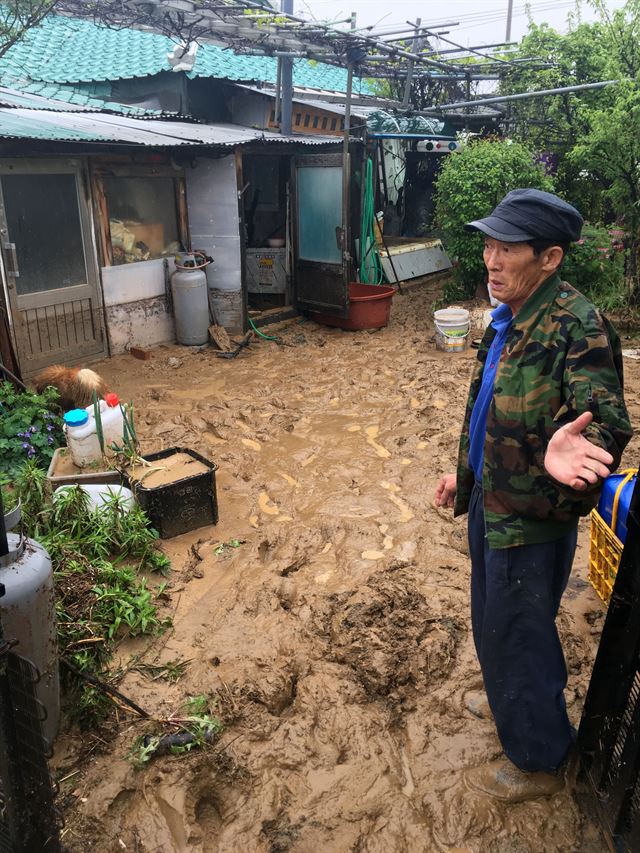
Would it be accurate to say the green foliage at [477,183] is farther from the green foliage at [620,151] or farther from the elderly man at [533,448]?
the elderly man at [533,448]

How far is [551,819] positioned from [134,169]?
8210 millimetres

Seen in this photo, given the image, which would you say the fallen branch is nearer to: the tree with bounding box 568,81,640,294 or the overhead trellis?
the overhead trellis

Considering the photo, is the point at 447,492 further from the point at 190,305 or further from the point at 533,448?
the point at 190,305

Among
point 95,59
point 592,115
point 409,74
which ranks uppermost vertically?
point 95,59

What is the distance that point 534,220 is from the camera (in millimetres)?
2123

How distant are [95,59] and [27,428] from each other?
31.0 feet

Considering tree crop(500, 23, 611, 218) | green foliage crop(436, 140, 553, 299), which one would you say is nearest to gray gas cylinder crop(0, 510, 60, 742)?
green foliage crop(436, 140, 553, 299)

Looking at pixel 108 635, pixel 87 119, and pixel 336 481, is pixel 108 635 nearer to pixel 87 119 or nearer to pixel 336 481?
pixel 336 481

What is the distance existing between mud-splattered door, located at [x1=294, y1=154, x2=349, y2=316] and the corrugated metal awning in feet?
1.54

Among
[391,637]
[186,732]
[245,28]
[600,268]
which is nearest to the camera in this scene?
[186,732]

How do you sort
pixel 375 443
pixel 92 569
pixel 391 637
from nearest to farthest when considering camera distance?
pixel 391 637 → pixel 92 569 → pixel 375 443

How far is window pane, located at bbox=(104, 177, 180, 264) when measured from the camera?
27.4ft

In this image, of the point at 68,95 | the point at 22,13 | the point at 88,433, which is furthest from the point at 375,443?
the point at 68,95

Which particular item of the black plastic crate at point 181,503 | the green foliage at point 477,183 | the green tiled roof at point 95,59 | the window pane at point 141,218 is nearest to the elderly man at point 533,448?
the black plastic crate at point 181,503
